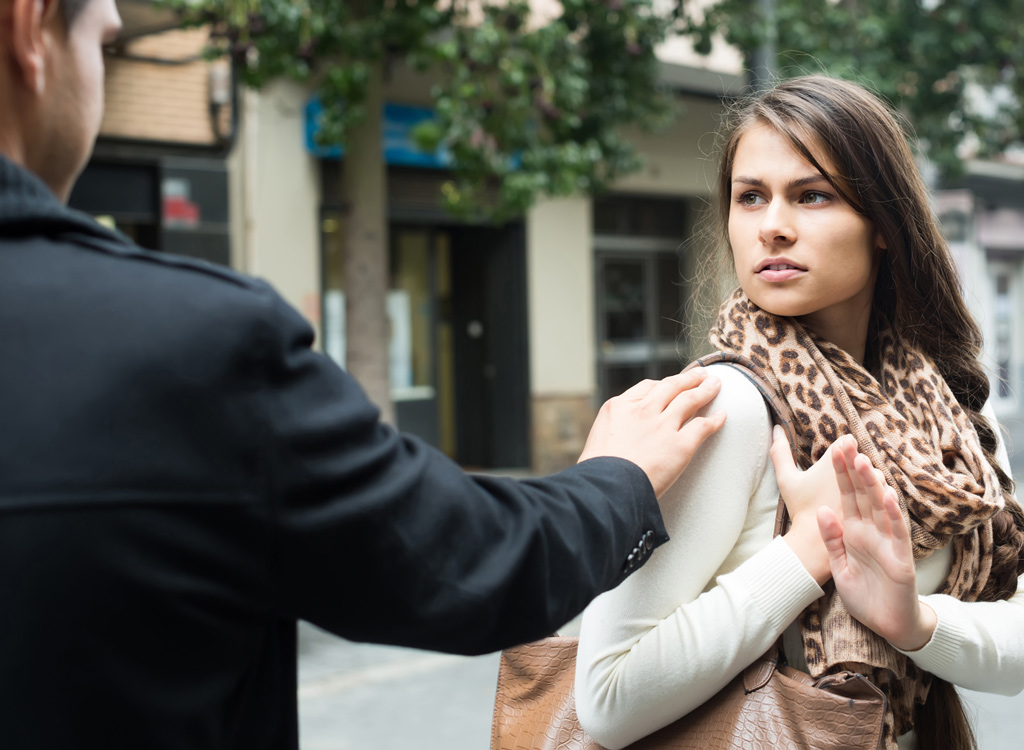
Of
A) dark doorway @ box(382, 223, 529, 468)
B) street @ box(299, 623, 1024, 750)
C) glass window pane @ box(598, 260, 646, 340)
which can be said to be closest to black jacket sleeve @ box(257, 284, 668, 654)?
street @ box(299, 623, 1024, 750)

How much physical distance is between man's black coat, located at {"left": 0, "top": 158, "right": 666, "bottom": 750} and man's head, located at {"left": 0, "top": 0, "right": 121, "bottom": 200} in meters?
0.08

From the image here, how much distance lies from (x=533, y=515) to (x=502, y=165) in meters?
6.59

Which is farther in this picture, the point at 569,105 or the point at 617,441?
the point at 569,105

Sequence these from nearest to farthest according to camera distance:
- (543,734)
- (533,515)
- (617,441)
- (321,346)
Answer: (533,515), (617,441), (543,734), (321,346)

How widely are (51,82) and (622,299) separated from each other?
41.2 ft

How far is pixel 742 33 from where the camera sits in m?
7.77

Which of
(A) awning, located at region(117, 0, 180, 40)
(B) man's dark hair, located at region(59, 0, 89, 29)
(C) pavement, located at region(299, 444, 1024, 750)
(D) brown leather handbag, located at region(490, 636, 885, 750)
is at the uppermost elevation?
(A) awning, located at region(117, 0, 180, 40)

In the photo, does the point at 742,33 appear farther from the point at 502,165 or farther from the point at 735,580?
the point at 735,580

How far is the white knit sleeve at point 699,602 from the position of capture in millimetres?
1397

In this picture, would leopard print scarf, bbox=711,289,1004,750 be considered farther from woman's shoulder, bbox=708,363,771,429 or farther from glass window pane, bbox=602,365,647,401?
glass window pane, bbox=602,365,647,401

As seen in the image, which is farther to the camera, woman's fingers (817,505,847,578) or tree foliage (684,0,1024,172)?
tree foliage (684,0,1024,172)

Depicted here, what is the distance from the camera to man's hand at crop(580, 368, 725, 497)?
1.33m

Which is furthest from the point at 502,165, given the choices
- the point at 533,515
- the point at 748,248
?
the point at 533,515

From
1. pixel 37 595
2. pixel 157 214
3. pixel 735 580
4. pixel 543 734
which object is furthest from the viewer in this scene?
pixel 157 214
